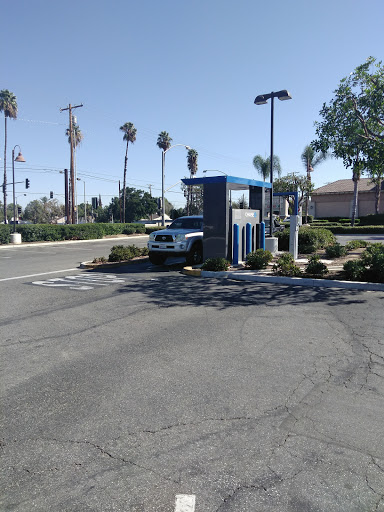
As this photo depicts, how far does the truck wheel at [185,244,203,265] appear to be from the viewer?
13406 millimetres

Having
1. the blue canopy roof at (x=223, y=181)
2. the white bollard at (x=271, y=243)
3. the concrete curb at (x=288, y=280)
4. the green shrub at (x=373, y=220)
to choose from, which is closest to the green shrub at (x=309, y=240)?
the white bollard at (x=271, y=243)

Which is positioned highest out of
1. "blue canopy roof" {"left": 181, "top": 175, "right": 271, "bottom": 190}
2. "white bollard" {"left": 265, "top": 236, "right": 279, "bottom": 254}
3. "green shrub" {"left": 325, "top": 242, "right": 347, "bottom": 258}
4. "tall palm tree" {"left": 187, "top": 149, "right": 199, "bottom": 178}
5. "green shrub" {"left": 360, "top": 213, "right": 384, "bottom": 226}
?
"tall palm tree" {"left": 187, "top": 149, "right": 199, "bottom": 178}

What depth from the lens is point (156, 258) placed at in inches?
552

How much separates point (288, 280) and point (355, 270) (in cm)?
163

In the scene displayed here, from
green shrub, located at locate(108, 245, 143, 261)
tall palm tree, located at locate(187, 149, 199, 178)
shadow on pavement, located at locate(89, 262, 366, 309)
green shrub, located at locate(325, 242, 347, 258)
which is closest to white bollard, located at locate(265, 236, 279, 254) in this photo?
green shrub, located at locate(325, 242, 347, 258)

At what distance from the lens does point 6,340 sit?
18.8ft

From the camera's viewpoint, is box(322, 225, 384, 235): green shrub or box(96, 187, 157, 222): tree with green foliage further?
box(96, 187, 157, 222): tree with green foliage

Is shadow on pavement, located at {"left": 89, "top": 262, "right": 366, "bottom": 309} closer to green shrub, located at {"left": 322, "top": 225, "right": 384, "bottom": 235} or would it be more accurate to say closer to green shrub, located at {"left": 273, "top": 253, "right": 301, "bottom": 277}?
green shrub, located at {"left": 273, "top": 253, "right": 301, "bottom": 277}

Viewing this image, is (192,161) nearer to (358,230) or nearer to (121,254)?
(358,230)

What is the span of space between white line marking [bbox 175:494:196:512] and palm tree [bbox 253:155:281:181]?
5157 centimetres

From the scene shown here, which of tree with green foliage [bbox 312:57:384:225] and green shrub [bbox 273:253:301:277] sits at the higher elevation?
tree with green foliage [bbox 312:57:384:225]

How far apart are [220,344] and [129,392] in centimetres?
181

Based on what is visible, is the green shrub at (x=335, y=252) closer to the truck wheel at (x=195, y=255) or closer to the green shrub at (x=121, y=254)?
the truck wheel at (x=195, y=255)

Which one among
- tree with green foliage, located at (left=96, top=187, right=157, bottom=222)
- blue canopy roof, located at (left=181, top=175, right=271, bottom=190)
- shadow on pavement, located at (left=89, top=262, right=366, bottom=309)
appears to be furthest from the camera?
tree with green foliage, located at (left=96, top=187, right=157, bottom=222)
